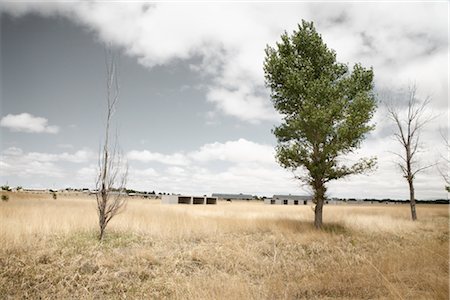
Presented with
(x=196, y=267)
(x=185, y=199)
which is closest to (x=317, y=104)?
(x=196, y=267)

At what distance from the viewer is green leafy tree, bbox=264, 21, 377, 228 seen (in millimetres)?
15422

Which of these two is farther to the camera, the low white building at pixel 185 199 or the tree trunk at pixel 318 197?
the low white building at pixel 185 199

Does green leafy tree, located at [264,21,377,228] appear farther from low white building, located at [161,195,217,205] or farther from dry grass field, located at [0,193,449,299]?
low white building, located at [161,195,217,205]

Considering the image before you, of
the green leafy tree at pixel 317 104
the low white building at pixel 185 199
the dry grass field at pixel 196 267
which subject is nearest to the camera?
the dry grass field at pixel 196 267

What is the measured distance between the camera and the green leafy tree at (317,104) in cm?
1542

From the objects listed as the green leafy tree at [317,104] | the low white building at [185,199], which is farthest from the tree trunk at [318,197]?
the low white building at [185,199]

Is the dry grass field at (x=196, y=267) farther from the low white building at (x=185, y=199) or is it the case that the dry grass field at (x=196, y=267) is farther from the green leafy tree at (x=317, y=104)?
the low white building at (x=185, y=199)

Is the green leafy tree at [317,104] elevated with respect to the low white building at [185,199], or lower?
elevated

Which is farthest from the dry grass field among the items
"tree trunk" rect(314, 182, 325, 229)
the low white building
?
the low white building

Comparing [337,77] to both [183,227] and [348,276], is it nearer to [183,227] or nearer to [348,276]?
[183,227]

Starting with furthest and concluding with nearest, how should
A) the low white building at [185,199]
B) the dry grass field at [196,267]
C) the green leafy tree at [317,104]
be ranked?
the low white building at [185,199] < the green leafy tree at [317,104] < the dry grass field at [196,267]

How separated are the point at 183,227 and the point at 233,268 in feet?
22.5

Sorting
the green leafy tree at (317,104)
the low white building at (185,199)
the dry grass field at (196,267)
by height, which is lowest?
the low white building at (185,199)

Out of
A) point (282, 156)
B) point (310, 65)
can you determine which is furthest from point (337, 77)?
A: point (282, 156)
